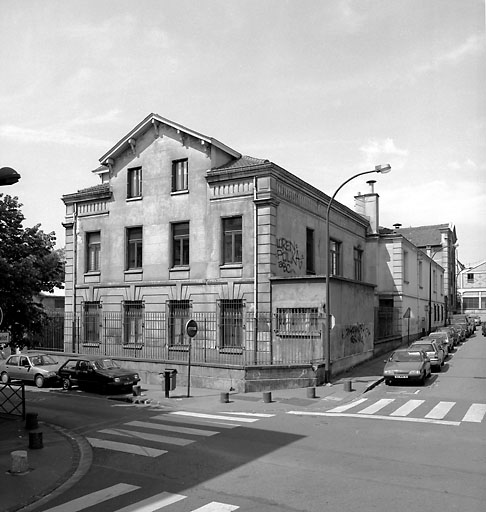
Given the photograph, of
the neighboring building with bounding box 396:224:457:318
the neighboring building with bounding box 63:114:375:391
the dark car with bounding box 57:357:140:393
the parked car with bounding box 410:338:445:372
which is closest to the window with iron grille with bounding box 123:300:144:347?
the neighboring building with bounding box 63:114:375:391

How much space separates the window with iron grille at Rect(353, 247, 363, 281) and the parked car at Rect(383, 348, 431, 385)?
13.4m

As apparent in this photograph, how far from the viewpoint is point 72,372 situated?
23.4m

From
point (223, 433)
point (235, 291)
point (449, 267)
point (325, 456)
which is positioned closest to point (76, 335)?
point (235, 291)

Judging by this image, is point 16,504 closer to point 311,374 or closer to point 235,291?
point 311,374

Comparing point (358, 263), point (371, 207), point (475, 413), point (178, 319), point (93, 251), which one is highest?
point (371, 207)

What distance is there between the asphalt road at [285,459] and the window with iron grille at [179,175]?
12848 mm

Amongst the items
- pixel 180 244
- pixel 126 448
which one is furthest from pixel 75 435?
pixel 180 244

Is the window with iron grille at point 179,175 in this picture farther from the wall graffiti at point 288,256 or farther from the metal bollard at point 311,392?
the metal bollard at point 311,392

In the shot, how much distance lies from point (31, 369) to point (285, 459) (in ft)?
56.9

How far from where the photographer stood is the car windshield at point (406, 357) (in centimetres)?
2406

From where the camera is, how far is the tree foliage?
1673cm

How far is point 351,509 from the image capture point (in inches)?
324

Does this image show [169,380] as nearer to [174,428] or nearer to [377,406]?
[174,428]

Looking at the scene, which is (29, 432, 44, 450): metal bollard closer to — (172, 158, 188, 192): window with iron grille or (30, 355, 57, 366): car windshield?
(30, 355, 57, 366): car windshield
